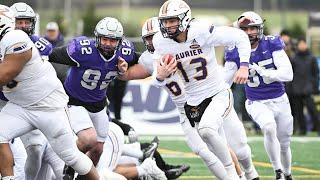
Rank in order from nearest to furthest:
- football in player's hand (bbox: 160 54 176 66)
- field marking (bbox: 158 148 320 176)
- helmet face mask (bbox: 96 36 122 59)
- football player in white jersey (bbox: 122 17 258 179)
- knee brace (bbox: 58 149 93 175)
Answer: knee brace (bbox: 58 149 93 175) → football in player's hand (bbox: 160 54 176 66) → helmet face mask (bbox: 96 36 122 59) → football player in white jersey (bbox: 122 17 258 179) → field marking (bbox: 158 148 320 176)

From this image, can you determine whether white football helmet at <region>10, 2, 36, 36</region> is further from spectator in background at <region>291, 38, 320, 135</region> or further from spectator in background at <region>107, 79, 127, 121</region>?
spectator in background at <region>291, 38, 320, 135</region>

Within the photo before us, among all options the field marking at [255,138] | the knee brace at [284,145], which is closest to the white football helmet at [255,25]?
the knee brace at [284,145]

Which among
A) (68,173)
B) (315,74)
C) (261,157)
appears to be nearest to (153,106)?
(315,74)

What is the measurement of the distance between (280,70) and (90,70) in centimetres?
229

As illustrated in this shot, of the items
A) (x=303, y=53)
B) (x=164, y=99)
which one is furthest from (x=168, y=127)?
(x=303, y=53)

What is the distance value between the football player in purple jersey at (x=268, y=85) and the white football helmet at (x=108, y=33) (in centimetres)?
162

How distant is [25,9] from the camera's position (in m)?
9.72

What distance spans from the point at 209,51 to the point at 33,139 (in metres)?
1.88

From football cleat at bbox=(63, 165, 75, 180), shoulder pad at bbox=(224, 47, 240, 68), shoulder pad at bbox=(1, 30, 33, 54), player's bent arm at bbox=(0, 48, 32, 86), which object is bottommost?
football cleat at bbox=(63, 165, 75, 180)

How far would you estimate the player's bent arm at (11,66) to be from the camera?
26.1ft

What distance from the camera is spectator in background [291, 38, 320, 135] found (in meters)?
17.5

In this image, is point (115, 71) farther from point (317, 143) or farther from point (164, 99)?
point (164, 99)

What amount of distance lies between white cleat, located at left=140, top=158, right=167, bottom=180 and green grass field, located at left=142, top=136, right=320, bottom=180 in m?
0.80

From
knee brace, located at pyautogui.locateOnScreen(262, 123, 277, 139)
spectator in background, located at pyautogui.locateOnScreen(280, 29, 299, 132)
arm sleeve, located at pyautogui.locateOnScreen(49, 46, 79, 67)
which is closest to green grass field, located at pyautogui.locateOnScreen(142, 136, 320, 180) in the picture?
knee brace, located at pyautogui.locateOnScreen(262, 123, 277, 139)
